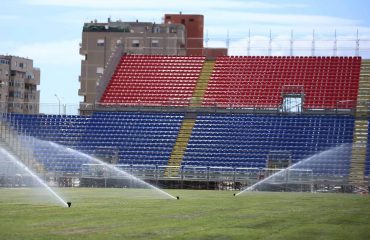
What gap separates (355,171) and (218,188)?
8957 millimetres

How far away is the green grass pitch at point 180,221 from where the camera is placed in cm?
2128

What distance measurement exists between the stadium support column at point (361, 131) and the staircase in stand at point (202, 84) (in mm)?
12313

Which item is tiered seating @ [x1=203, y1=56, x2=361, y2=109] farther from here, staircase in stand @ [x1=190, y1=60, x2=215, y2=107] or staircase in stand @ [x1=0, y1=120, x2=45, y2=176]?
staircase in stand @ [x1=0, y1=120, x2=45, y2=176]

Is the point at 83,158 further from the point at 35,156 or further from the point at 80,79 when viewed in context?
the point at 80,79

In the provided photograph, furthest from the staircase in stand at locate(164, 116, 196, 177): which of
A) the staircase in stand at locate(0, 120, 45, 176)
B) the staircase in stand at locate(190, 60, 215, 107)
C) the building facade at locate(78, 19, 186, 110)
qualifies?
the building facade at locate(78, 19, 186, 110)

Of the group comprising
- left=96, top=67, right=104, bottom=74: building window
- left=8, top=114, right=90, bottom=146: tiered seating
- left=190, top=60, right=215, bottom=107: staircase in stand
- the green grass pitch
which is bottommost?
the green grass pitch

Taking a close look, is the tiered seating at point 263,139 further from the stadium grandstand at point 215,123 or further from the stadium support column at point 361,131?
the stadium support column at point 361,131

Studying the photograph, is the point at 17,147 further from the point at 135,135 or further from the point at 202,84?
the point at 202,84

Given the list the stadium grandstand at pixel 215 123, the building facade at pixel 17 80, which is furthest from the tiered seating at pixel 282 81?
the building facade at pixel 17 80

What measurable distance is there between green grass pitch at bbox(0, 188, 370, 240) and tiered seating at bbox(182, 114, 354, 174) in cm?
2970

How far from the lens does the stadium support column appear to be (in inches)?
2357

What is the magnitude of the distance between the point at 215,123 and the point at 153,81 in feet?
30.6

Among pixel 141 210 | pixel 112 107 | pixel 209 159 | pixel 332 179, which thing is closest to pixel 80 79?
pixel 112 107

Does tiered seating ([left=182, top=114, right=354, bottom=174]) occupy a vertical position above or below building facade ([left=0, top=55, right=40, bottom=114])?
below
